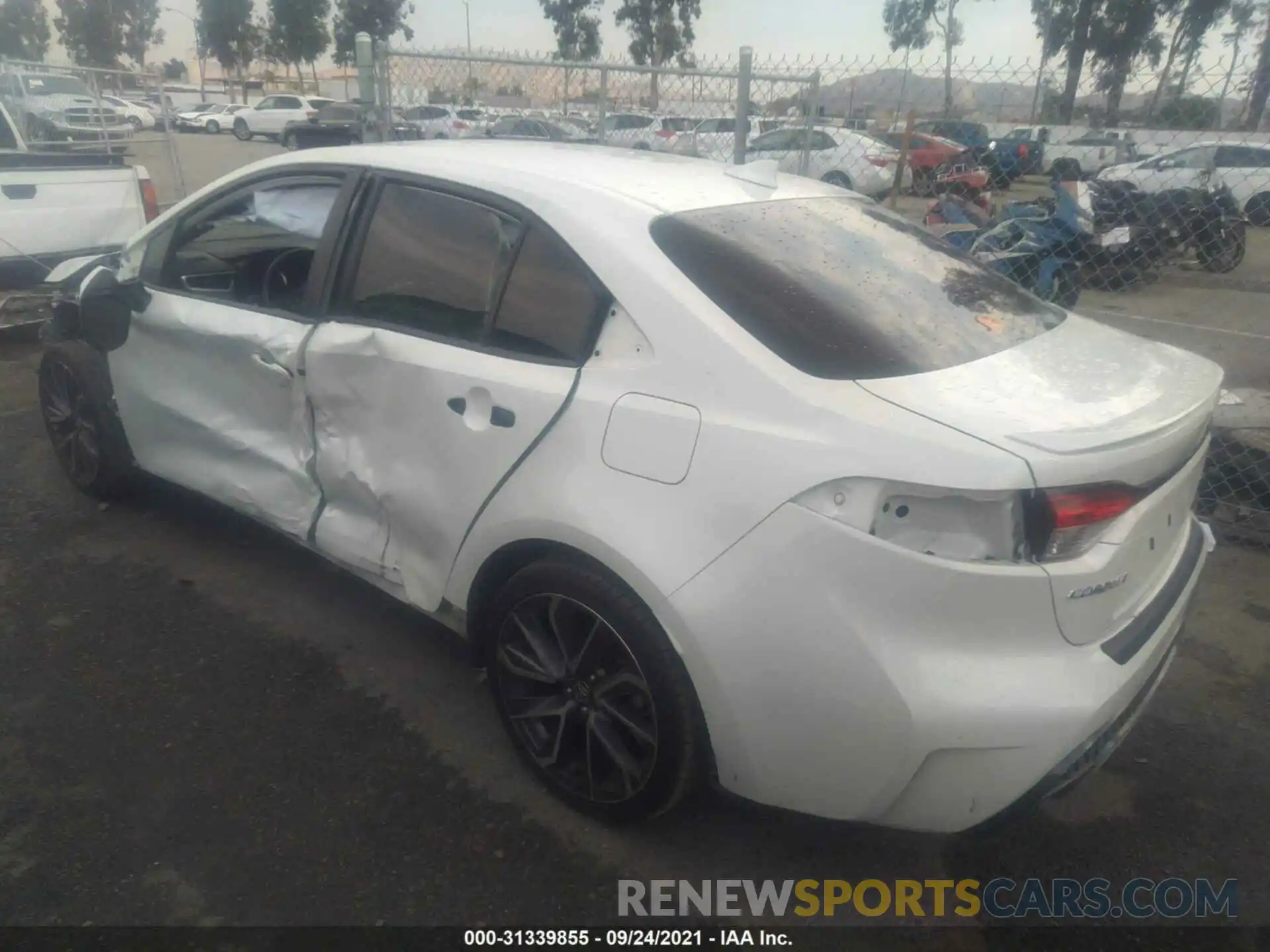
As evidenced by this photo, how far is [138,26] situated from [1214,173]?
59.5 m

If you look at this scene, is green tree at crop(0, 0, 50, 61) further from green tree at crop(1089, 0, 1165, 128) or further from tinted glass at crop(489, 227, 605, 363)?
tinted glass at crop(489, 227, 605, 363)

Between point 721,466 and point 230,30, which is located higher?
point 230,30

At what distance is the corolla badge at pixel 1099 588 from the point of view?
6.06ft

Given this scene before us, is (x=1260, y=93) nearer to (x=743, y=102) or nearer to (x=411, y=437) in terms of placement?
(x=743, y=102)

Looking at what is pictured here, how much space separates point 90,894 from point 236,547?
6.10ft

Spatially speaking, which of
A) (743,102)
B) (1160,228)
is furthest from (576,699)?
(1160,228)

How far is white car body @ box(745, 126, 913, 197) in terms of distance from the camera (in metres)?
8.04

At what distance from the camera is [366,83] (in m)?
6.87

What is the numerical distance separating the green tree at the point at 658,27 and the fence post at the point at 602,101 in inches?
1556

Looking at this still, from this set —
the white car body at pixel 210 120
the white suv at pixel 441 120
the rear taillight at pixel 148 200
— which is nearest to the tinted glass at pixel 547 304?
the rear taillight at pixel 148 200

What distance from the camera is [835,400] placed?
1914 mm

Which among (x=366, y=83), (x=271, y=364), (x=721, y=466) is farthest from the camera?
(x=366, y=83)

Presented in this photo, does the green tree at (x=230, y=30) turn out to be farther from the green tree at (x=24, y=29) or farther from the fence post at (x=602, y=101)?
the fence post at (x=602, y=101)

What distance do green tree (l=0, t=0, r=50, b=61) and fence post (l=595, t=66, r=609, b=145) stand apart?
44.4 m
